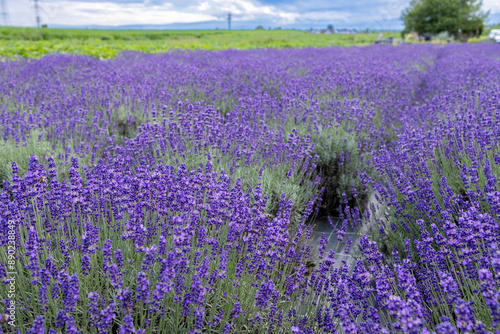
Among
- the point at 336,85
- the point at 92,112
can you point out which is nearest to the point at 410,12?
the point at 336,85

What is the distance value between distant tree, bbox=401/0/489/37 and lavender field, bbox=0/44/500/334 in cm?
4216

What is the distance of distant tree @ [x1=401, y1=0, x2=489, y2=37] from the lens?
42625 millimetres

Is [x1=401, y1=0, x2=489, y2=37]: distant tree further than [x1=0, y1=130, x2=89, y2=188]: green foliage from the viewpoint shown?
Yes

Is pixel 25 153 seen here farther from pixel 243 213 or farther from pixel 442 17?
pixel 442 17

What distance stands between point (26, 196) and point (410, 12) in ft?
162

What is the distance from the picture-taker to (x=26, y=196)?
1.92 meters

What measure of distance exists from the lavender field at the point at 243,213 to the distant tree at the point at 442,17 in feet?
138

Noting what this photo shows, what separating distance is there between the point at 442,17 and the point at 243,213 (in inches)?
1913

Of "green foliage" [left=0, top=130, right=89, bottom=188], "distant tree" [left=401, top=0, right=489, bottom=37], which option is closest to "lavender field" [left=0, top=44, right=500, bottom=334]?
"green foliage" [left=0, top=130, right=89, bottom=188]

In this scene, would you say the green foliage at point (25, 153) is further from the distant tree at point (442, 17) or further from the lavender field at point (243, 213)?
the distant tree at point (442, 17)

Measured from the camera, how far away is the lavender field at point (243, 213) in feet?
5.05

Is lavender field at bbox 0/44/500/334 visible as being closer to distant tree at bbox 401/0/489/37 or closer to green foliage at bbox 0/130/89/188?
green foliage at bbox 0/130/89/188

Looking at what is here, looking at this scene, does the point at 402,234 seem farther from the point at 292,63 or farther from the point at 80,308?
the point at 292,63

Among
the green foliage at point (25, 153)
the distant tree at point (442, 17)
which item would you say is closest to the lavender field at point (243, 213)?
the green foliage at point (25, 153)
